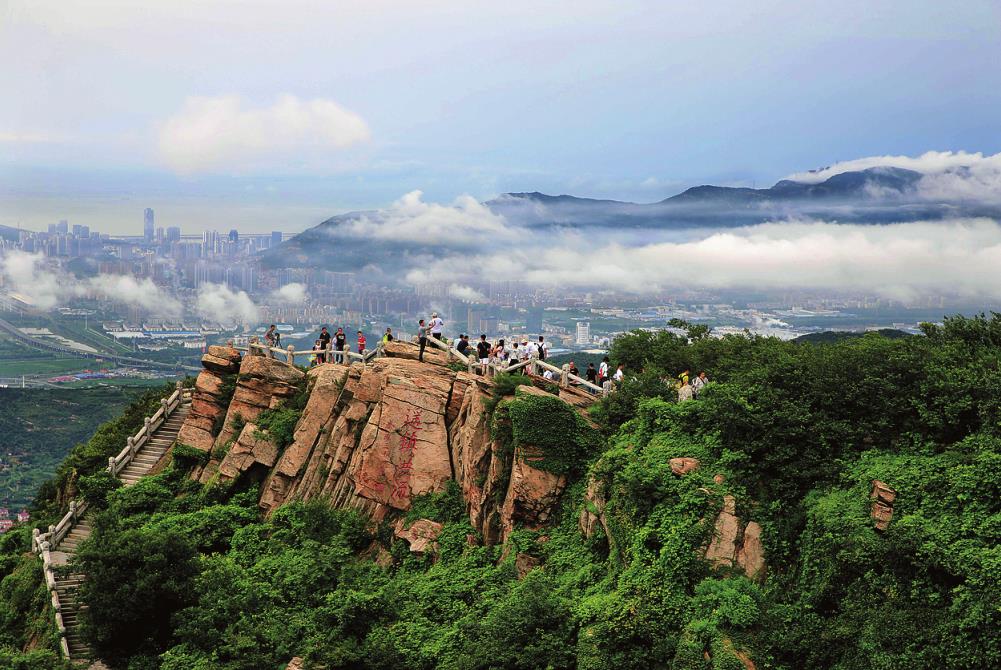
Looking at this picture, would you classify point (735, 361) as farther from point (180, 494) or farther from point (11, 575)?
point (11, 575)

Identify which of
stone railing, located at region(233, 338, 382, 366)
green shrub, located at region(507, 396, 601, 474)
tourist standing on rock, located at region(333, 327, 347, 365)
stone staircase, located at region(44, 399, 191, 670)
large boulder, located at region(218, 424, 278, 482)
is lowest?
stone staircase, located at region(44, 399, 191, 670)

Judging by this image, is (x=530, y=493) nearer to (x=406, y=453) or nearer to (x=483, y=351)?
(x=406, y=453)

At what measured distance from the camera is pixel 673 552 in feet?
82.8

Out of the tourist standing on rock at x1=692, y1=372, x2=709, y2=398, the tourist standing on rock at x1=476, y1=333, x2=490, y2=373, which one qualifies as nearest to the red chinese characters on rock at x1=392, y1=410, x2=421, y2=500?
the tourist standing on rock at x1=476, y1=333, x2=490, y2=373

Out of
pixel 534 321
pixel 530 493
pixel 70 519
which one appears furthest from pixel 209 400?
pixel 534 321

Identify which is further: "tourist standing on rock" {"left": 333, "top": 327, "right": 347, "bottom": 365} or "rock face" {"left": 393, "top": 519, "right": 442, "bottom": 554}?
"tourist standing on rock" {"left": 333, "top": 327, "right": 347, "bottom": 365}

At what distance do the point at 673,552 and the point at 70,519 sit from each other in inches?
1160

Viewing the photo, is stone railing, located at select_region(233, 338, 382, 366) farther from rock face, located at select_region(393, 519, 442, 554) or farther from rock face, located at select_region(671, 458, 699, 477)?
rock face, located at select_region(671, 458, 699, 477)

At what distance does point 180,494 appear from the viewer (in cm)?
4194

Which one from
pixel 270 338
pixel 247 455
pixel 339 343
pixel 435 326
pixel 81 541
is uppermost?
pixel 435 326

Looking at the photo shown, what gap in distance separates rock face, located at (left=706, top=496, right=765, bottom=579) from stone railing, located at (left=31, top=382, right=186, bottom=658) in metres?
23.9

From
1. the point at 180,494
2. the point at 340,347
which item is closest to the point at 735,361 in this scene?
the point at 340,347

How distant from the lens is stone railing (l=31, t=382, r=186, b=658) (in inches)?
1514

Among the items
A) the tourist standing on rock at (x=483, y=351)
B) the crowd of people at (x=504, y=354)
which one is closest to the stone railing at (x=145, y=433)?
the crowd of people at (x=504, y=354)
